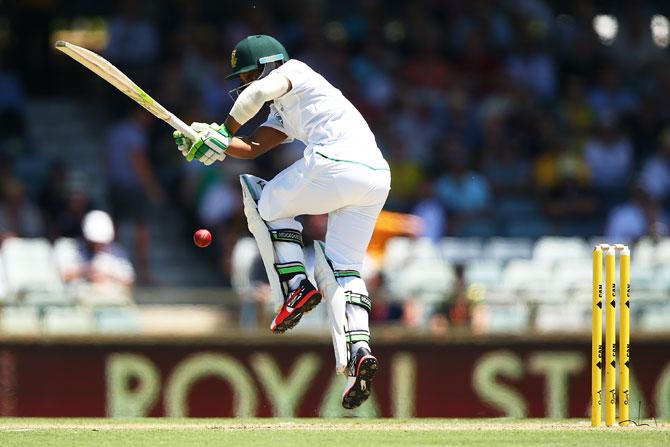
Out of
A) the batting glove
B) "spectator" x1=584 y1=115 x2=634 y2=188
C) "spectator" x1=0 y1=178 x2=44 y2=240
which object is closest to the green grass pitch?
the batting glove

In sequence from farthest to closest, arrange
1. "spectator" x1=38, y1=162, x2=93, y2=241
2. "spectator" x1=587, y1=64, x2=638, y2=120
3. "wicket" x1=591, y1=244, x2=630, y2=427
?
"spectator" x1=587, y1=64, x2=638, y2=120 → "spectator" x1=38, y1=162, x2=93, y2=241 → "wicket" x1=591, y1=244, x2=630, y2=427

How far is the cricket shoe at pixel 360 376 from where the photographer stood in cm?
822

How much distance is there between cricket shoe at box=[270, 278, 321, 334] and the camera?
827cm

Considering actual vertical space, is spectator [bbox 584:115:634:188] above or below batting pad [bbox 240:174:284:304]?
above

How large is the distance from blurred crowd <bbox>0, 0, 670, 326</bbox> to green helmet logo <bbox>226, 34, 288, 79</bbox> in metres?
5.25

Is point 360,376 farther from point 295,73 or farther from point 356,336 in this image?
point 295,73

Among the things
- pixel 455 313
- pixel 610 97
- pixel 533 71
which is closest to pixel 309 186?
pixel 455 313

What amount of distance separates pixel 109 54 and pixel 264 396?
4.75m

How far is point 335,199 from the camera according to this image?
8.27 meters

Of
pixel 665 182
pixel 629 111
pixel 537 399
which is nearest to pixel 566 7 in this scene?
pixel 629 111

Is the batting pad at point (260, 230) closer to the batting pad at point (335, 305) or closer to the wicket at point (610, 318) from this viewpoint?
the batting pad at point (335, 305)

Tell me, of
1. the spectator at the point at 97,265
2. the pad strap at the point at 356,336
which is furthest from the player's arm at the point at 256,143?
the spectator at the point at 97,265

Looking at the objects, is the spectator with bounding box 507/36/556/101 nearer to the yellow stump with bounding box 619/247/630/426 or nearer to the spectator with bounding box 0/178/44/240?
the spectator with bounding box 0/178/44/240

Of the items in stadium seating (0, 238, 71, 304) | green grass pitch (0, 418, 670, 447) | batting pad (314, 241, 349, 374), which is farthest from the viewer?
stadium seating (0, 238, 71, 304)
